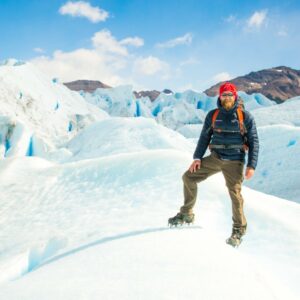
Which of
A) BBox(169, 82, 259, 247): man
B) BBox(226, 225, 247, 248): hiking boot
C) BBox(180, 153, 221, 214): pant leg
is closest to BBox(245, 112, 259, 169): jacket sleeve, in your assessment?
BBox(169, 82, 259, 247): man

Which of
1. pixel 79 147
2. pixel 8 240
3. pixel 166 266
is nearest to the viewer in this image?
pixel 166 266

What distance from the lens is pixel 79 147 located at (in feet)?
51.5

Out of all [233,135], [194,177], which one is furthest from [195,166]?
[233,135]

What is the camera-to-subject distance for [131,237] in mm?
2816

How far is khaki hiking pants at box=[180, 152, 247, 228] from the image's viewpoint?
3.10 metres

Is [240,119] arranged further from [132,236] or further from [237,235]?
[132,236]

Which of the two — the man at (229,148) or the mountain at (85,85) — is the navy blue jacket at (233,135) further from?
the mountain at (85,85)

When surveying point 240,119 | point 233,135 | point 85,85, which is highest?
point 85,85

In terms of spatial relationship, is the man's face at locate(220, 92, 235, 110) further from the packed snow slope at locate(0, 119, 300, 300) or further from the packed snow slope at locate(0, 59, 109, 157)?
the packed snow slope at locate(0, 59, 109, 157)

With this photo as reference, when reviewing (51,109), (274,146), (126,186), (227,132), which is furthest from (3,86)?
(227,132)

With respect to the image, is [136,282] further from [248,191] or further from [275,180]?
[275,180]

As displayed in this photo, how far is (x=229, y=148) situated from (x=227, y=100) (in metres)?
0.37

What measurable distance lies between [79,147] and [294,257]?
42.8 feet

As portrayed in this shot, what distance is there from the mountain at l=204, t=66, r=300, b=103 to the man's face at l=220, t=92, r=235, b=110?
5762 centimetres
